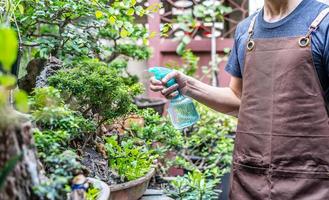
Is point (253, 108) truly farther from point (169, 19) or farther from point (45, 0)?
point (169, 19)

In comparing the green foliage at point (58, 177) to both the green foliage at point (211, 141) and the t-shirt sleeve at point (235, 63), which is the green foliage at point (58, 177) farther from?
the green foliage at point (211, 141)

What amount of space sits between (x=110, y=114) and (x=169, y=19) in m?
2.31

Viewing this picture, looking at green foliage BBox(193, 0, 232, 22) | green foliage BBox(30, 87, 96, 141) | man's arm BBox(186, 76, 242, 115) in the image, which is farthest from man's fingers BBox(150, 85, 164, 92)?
green foliage BBox(193, 0, 232, 22)

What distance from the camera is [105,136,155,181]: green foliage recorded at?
4.87 ft

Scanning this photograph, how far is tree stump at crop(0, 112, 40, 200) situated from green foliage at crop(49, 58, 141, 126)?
558 mm

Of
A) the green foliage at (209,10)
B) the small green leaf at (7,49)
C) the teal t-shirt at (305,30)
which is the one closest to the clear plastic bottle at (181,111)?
the teal t-shirt at (305,30)

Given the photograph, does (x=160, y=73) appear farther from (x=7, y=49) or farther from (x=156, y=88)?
(x=7, y=49)

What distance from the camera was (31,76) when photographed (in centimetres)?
174

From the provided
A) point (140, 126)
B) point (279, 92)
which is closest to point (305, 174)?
point (279, 92)

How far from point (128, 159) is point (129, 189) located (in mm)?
140

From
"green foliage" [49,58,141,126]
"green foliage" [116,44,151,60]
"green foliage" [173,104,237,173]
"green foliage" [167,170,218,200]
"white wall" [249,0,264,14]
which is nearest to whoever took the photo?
"green foliage" [49,58,141,126]

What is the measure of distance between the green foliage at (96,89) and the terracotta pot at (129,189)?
193 mm

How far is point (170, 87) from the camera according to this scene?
60.3 inches

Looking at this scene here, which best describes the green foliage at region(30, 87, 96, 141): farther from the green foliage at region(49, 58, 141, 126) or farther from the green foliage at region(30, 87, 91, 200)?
the green foliage at region(49, 58, 141, 126)
